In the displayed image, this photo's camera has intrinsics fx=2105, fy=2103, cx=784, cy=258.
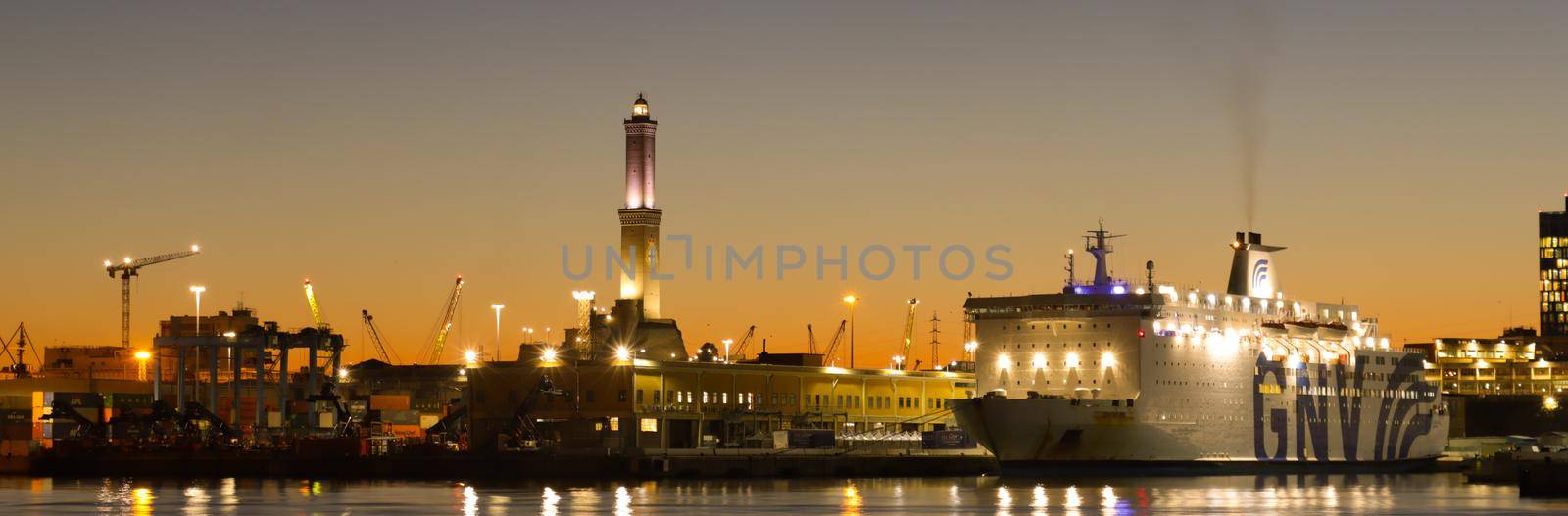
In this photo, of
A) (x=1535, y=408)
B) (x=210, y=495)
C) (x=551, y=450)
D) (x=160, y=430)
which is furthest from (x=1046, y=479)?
(x=1535, y=408)

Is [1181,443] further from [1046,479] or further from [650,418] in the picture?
[650,418]

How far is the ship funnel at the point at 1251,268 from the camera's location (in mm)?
115688

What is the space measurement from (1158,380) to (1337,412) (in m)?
17.3

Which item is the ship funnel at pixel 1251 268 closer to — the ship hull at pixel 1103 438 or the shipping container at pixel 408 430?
the ship hull at pixel 1103 438

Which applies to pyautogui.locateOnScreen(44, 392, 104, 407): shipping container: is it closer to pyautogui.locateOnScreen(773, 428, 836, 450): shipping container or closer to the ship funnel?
pyautogui.locateOnScreen(773, 428, 836, 450): shipping container

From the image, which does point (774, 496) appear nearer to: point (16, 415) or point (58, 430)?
point (58, 430)

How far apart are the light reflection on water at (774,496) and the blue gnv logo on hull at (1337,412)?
97.9 inches

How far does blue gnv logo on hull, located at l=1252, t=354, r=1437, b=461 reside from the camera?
10850 cm

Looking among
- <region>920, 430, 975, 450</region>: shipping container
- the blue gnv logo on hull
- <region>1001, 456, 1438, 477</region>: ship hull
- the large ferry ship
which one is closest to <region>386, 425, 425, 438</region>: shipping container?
<region>920, 430, 975, 450</region>: shipping container

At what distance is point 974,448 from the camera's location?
11994cm

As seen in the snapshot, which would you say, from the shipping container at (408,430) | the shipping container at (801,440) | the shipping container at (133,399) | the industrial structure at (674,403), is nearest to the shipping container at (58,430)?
the shipping container at (408,430)

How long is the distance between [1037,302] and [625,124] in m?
60.0

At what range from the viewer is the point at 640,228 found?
155 meters

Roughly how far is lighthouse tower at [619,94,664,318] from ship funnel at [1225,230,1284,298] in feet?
170
